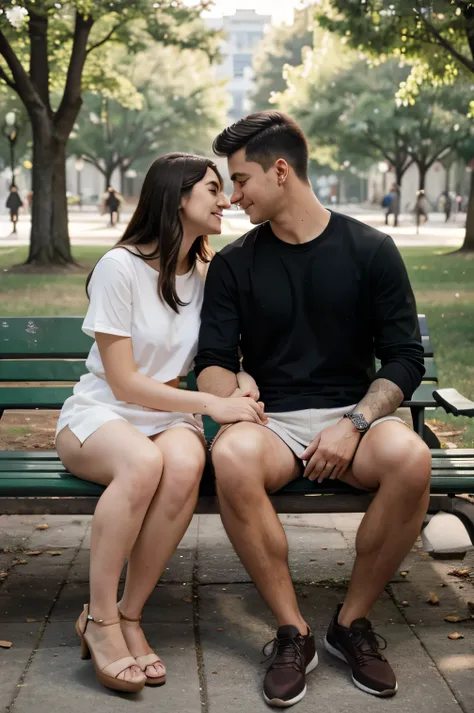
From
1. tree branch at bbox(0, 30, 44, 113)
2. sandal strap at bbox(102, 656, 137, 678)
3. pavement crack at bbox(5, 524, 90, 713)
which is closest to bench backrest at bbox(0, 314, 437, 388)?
pavement crack at bbox(5, 524, 90, 713)

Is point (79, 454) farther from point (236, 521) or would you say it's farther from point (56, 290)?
point (56, 290)

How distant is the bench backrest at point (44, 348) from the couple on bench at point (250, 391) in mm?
846

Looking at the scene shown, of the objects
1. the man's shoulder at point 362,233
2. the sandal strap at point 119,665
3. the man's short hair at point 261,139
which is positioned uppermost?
the man's short hair at point 261,139

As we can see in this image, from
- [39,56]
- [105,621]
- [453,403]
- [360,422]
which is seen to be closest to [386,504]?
[360,422]

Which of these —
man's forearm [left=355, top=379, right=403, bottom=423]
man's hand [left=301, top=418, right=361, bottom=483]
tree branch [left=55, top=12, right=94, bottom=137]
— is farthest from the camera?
tree branch [left=55, top=12, right=94, bottom=137]

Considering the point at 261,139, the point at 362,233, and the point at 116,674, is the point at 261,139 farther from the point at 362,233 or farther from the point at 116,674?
the point at 116,674

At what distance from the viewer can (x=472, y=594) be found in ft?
13.9

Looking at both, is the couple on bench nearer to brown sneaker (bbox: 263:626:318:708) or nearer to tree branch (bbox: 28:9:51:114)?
brown sneaker (bbox: 263:626:318:708)

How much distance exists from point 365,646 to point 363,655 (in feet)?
0.11

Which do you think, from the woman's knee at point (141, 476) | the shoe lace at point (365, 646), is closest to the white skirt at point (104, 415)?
the woman's knee at point (141, 476)

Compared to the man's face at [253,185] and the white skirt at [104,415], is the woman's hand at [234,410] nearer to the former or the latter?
the white skirt at [104,415]

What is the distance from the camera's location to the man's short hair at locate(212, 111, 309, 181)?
3.74 m

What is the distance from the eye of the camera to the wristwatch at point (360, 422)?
361 cm

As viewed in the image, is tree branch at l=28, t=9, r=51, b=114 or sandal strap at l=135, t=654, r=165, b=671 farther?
tree branch at l=28, t=9, r=51, b=114
